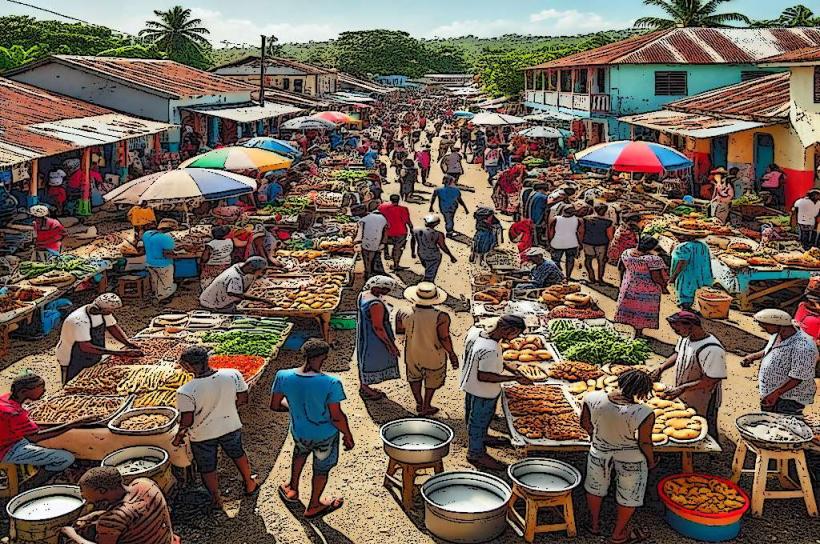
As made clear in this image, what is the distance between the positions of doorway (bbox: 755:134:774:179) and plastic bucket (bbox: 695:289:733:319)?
25.8ft

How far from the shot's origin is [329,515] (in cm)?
662

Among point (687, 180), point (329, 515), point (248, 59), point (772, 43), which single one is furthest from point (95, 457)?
point (248, 59)

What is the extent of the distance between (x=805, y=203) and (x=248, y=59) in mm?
36956

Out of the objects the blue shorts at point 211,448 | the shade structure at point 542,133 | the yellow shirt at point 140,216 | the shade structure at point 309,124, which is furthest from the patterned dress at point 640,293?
the shade structure at point 309,124

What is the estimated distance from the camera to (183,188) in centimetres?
1166

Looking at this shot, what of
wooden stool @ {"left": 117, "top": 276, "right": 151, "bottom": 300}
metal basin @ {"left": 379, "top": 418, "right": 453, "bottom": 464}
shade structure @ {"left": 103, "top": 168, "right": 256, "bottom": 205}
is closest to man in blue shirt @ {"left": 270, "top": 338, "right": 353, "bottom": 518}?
metal basin @ {"left": 379, "top": 418, "right": 453, "bottom": 464}

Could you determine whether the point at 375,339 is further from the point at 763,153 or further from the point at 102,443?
the point at 763,153

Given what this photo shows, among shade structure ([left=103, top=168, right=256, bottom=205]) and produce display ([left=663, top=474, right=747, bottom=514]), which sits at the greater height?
shade structure ([left=103, top=168, right=256, bottom=205])

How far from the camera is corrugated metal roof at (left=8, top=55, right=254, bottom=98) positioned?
78.4 ft

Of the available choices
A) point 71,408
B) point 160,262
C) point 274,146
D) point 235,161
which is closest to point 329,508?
point 71,408

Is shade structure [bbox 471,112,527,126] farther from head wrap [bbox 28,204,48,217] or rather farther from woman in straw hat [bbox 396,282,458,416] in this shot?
woman in straw hat [bbox 396,282,458,416]

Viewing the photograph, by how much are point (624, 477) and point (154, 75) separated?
2454cm

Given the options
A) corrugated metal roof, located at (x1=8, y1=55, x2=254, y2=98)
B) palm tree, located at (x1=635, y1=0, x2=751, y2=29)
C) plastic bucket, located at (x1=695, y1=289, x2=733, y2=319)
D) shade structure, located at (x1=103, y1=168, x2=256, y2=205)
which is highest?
palm tree, located at (x1=635, y1=0, x2=751, y2=29)

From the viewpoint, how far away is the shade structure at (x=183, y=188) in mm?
11555
